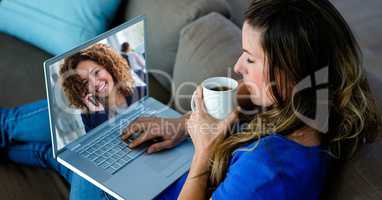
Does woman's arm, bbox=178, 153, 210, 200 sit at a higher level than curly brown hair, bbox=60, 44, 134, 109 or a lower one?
lower

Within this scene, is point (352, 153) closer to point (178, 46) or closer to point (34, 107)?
point (178, 46)

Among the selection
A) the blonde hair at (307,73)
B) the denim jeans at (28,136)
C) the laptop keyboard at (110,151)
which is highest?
the blonde hair at (307,73)

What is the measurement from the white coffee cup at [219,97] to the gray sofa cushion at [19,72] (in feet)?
2.47

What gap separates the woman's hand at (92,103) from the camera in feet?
3.85

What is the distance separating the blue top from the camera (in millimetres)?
860

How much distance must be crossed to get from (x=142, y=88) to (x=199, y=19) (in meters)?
0.29

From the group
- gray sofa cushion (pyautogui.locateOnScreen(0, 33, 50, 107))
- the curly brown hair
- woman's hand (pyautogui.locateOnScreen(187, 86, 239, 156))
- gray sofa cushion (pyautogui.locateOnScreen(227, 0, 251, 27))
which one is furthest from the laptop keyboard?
gray sofa cushion (pyautogui.locateOnScreen(227, 0, 251, 27))

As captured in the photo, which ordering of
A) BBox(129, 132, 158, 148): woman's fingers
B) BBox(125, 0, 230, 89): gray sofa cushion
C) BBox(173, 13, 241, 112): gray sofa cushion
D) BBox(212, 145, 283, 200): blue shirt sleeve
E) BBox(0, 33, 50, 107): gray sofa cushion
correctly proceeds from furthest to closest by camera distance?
BBox(0, 33, 50, 107): gray sofa cushion, BBox(125, 0, 230, 89): gray sofa cushion, BBox(173, 13, 241, 112): gray sofa cushion, BBox(129, 132, 158, 148): woman's fingers, BBox(212, 145, 283, 200): blue shirt sleeve

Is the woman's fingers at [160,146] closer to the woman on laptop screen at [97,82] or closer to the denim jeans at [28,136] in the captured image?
the woman on laptop screen at [97,82]

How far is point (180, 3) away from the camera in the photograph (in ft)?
4.94

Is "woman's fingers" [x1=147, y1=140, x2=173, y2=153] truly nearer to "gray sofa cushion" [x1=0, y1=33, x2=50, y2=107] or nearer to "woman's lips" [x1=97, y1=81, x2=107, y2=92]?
"woman's lips" [x1=97, y1=81, x2=107, y2=92]

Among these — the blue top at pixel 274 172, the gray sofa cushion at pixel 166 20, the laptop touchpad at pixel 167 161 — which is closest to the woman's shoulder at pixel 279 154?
the blue top at pixel 274 172

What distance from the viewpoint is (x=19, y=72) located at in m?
1.67

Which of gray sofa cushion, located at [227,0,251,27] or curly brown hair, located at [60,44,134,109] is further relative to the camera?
gray sofa cushion, located at [227,0,251,27]
